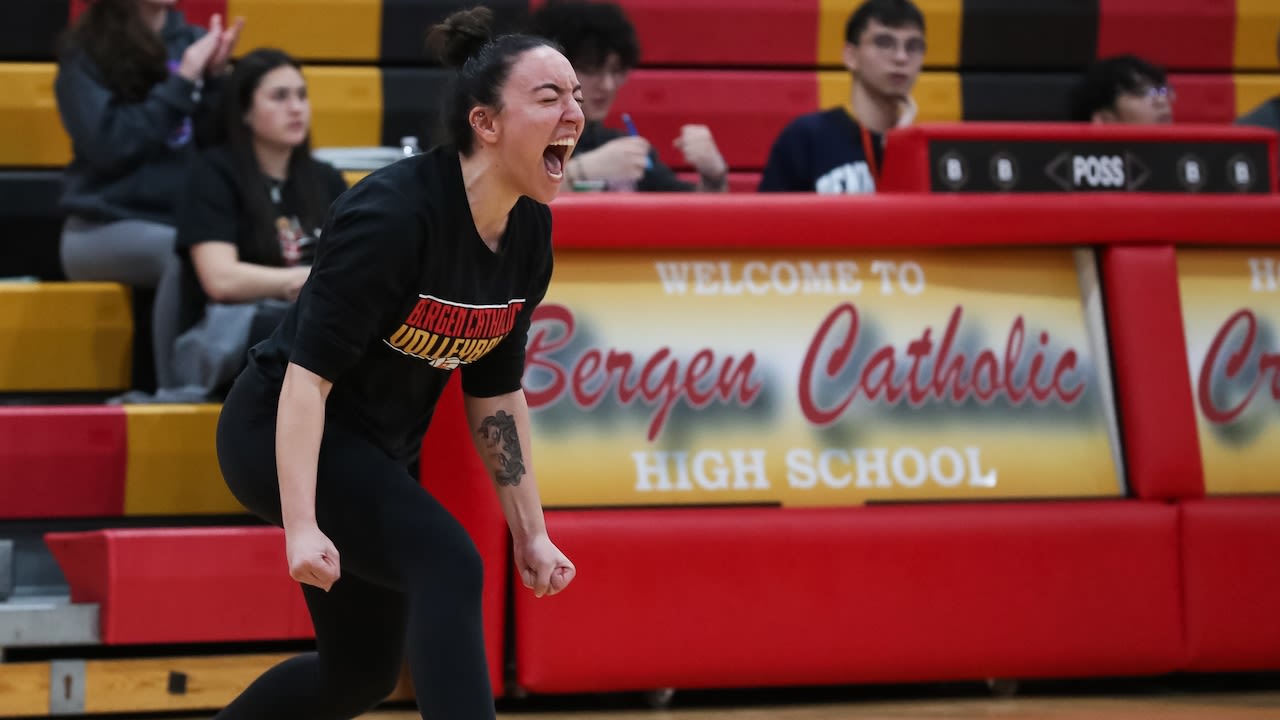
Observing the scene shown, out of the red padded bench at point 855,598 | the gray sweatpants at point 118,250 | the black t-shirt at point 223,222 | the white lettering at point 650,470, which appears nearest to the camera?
the red padded bench at point 855,598

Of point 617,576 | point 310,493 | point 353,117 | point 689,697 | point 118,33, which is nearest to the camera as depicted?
point 310,493

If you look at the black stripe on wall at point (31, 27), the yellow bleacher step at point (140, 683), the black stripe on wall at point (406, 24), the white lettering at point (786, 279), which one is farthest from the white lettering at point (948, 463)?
the black stripe on wall at point (31, 27)

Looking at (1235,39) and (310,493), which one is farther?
(1235,39)

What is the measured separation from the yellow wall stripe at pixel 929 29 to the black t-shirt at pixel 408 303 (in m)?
3.53

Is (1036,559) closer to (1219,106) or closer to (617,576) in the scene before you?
(617,576)

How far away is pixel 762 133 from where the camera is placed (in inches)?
226

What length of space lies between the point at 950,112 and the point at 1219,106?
105 centimetres

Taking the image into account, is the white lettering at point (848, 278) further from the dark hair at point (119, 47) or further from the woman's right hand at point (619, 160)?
the dark hair at point (119, 47)

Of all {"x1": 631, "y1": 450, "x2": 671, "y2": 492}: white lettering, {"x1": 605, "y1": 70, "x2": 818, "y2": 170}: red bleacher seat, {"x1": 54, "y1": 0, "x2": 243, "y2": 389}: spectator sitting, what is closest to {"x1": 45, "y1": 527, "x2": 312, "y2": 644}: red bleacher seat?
{"x1": 631, "y1": 450, "x2": 671, "y2": 492}: white lettering

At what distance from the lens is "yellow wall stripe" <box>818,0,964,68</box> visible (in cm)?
583

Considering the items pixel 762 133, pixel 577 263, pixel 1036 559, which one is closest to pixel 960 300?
pixel 1036 559

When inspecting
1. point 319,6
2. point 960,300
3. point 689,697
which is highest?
point 319,6

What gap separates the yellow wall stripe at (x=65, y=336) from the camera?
442 centimetres

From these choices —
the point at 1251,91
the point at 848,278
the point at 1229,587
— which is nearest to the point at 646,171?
the point at 848,278
